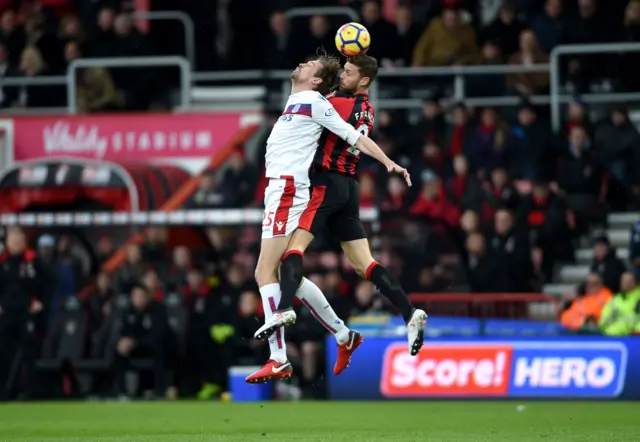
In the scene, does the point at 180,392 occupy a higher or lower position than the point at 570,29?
lower

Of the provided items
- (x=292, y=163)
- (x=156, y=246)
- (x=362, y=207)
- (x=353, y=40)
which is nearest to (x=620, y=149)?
(x=362, y=207)

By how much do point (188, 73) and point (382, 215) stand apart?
4.01 metres

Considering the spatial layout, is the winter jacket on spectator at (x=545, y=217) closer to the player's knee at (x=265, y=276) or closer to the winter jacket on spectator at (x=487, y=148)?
the winter jacket on spectator at (x=487, y=148)

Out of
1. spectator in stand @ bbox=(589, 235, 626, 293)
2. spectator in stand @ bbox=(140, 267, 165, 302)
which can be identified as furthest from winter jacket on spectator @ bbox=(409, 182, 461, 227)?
spectator in stand @ bbox=(140, 267, 165, 302)

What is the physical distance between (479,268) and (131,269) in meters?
4.55

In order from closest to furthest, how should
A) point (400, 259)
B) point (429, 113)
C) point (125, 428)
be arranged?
point (125, 428) < point (400, 259) < point (429, 113)

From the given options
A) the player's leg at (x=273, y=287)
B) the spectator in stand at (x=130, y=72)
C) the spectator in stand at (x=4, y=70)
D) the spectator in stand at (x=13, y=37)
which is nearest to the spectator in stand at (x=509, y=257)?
the spectator in stand at (x=130, y=72)

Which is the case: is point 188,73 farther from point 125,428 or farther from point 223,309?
point 125,428

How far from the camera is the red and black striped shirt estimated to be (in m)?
12.2

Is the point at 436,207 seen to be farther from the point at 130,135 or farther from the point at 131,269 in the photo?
the point at 130,135

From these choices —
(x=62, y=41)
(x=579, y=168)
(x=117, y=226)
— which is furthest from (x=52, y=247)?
(x=579, y=168)

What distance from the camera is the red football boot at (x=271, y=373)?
1191 centimetres

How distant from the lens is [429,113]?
2056cm

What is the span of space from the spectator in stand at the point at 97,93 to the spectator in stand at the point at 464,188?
532cm
